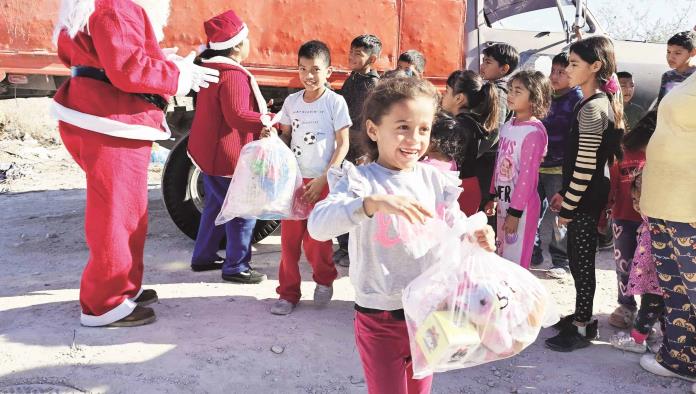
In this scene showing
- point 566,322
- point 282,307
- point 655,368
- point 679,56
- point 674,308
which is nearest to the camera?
point 674,308

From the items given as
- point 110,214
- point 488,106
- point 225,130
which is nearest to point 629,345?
point 488,106

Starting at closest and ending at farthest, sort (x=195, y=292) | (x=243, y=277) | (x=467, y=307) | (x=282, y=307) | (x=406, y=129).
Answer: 1. (x=467, y=307)
2. (x=406, y=129)
3. (x=282, y=307)
4. (x=195, y=292)
5. (x=243, y=277)

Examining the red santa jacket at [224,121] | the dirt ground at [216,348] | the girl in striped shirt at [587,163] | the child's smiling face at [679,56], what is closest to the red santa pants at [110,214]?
the dirt ground at [216,348]

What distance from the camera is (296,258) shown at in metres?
3.37

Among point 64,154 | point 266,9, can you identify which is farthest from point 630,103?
point 64,154

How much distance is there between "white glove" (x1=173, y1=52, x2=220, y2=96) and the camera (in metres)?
3.01

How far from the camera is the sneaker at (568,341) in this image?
9.99ft

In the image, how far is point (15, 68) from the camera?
3836 mm

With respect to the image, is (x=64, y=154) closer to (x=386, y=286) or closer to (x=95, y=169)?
(x=95, y=169)

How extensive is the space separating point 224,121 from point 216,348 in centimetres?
140

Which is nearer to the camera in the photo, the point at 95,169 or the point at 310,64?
the point at 95,169

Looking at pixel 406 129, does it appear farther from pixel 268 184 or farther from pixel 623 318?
pixel 623 318

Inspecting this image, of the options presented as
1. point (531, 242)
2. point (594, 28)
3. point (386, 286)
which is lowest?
point (531, 242)

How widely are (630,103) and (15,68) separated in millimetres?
4506
